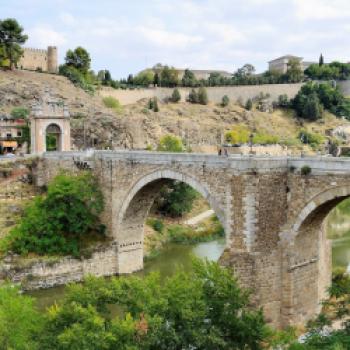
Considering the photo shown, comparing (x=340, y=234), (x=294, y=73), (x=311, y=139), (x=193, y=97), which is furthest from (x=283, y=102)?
(x=340, y=234)

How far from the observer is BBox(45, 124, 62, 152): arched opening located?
36.7m

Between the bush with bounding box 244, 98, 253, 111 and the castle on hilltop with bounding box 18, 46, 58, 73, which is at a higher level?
the castle on hilltop with bounding box 18, 46, 58, 73

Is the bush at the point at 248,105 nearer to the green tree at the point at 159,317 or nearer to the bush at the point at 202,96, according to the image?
the bush at the point at 202,96

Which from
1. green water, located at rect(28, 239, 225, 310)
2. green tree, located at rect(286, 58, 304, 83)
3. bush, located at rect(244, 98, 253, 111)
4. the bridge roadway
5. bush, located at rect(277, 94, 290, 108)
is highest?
green tree, located at rect(286, 58, 304, 83)

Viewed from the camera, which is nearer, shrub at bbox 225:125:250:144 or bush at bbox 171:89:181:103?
shrub at bbox 225:125:250:144

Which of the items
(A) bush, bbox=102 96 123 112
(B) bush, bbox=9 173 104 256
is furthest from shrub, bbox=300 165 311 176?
(A) bush, bbox=102 96 123 112

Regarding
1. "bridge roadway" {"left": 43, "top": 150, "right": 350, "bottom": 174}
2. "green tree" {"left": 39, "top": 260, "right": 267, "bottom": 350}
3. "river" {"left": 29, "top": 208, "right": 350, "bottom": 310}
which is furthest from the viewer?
"river" {"left": 29, "top": 208, "right": 350, "bottom": 310}

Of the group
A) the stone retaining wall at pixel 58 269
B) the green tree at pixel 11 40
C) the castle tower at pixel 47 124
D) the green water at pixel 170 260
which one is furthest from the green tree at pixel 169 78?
the stone retaining wall at pixel 58 269

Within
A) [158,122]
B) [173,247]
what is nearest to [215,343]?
[173,247]

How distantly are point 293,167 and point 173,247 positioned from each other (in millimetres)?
15470

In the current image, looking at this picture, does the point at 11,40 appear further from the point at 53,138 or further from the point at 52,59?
the point at 53,138

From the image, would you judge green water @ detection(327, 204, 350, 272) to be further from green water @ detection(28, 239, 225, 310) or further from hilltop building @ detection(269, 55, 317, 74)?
hilltop building @ detection(269, 55, 317, 74)

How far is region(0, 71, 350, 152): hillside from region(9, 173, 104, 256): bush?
46.0 ft

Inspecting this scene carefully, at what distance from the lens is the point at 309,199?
1828 centimetres
